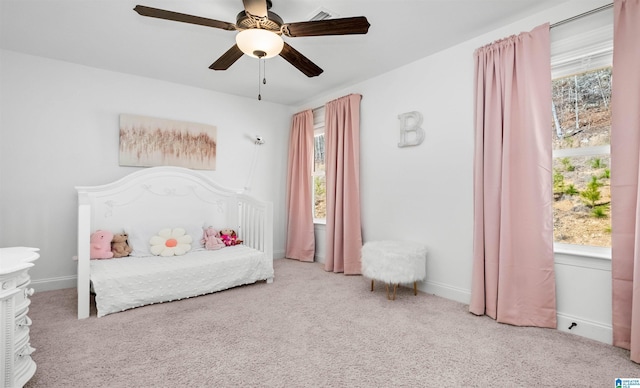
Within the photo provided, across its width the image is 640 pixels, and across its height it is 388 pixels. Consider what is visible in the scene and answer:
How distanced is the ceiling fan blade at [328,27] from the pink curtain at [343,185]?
172 cm

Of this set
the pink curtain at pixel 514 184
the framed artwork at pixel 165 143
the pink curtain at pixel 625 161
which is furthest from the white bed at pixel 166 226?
the pink curtain at pixel 625 161

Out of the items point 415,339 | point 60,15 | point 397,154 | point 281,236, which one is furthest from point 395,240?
point 60,15

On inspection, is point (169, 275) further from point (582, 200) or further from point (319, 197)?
point (582, 200)

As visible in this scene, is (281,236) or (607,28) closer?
(607,28)

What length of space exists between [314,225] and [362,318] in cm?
201

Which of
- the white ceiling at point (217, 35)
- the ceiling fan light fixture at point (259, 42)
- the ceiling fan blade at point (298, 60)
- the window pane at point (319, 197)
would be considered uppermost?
the white ceiling at point (217, 35)

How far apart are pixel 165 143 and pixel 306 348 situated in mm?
2817

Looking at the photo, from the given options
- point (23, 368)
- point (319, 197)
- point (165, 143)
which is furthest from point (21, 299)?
point (319, 197)

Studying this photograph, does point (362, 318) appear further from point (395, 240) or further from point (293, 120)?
point (293, 120)

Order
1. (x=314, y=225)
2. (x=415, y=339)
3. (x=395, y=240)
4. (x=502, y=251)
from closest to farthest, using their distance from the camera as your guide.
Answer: (x=415, y=339)
(x=502, y=251)
(x=395, y=240)
(x=314, y=225)

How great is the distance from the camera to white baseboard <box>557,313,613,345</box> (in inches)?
73.7

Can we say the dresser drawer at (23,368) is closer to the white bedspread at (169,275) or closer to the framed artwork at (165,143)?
the white bedspread at (169,275)

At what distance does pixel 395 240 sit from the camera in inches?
121

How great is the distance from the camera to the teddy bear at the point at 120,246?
287cm
